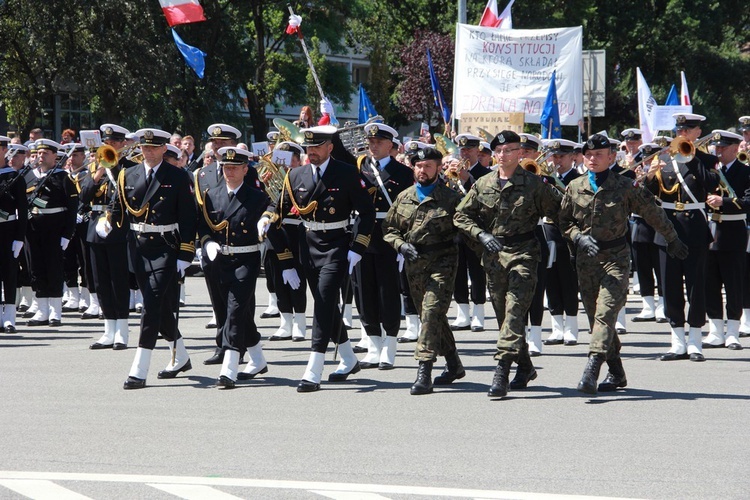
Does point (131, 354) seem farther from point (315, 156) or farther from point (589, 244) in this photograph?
point (589, 244)

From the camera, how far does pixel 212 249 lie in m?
10.1

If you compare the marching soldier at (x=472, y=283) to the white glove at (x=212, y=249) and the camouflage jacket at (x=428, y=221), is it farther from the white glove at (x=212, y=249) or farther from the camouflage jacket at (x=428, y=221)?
the white glove at (x=212, y=249)

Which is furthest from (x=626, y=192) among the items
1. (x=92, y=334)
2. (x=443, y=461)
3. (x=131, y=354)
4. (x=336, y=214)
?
(x=92, y=334)

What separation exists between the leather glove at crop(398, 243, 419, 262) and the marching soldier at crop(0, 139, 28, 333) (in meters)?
6.20

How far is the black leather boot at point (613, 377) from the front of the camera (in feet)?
31.7

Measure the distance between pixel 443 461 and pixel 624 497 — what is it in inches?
51.1

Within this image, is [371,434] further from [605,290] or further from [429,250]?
[605,290]

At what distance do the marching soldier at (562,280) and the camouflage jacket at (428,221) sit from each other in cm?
→ 303

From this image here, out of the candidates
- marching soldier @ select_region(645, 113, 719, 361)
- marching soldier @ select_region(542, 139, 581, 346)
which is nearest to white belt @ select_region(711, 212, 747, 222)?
marching soldier @ select_region(645, 113, 719, 361)

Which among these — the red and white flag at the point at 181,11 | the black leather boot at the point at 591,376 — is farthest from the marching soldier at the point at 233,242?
the red and white flag at the point at 181,11

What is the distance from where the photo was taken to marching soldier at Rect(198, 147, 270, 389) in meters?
10.0

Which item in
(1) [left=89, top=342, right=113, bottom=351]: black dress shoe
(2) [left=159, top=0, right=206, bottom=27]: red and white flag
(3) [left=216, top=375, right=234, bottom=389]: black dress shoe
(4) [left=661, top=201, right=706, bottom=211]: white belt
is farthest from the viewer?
(2) [left=159, top=0, right=206, bottom=27]: red and white flag

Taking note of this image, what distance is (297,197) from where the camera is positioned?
34.0ft

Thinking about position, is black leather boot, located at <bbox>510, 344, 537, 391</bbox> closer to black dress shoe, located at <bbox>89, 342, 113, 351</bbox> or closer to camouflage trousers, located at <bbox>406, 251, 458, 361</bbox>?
camouflage trousers, located at <bbox>406, 251, 458, 361</bbox>
